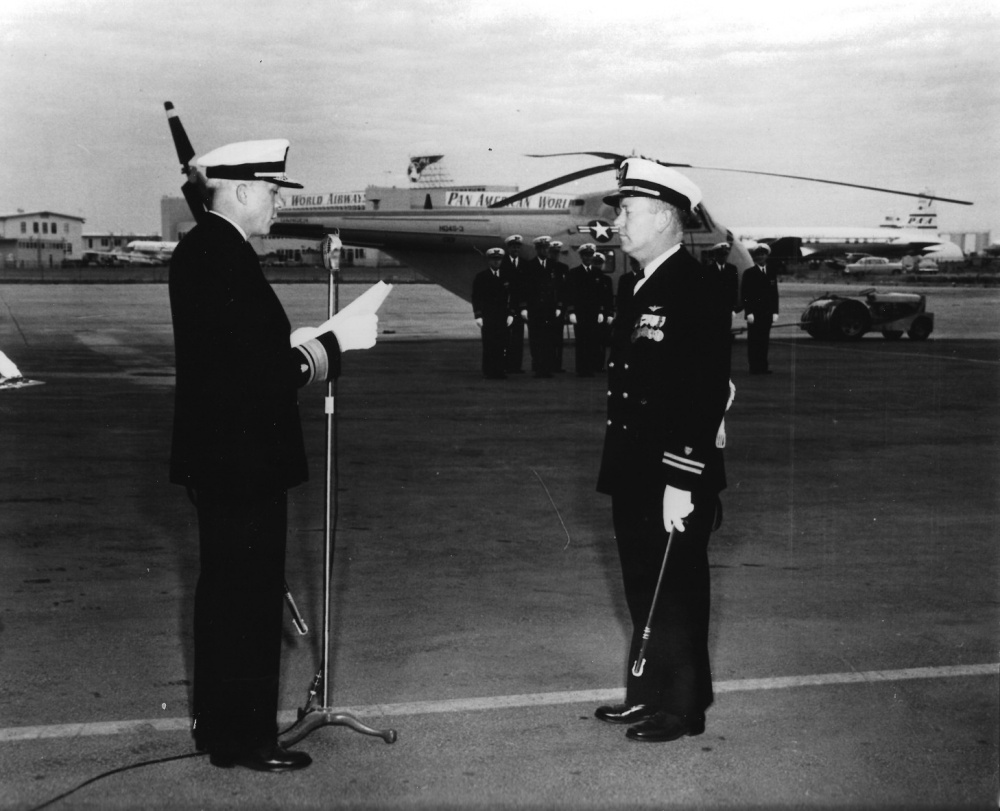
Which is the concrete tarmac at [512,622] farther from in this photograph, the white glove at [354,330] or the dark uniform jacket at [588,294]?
the dark uniform jacket at [588,294]

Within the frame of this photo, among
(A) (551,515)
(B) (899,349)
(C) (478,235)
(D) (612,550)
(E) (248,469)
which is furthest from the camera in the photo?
(C) (478,235)

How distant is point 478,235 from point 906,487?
1717 cm

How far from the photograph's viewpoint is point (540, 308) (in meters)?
18.0

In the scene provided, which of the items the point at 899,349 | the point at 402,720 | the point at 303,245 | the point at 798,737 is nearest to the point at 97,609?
the point at 402,720

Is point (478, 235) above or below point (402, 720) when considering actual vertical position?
above

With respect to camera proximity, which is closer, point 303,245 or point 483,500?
point 483,500

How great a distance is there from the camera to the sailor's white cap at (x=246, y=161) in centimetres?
409

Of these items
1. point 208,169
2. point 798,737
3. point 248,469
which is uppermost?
point 208,169

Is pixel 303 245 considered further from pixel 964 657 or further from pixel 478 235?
pixel 964 657

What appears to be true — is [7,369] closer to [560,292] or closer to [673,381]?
[673,381]

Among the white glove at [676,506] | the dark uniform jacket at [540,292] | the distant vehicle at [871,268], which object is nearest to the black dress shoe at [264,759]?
the white glove at [676,506]

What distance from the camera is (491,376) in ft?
57.8

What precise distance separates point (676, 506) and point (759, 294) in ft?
49.4

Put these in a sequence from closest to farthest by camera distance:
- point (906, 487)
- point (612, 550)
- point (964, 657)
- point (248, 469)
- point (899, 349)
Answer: point (248, 469)
point (964, 657)
point (612, 550)
point (906, 487)
point (899, 349)
